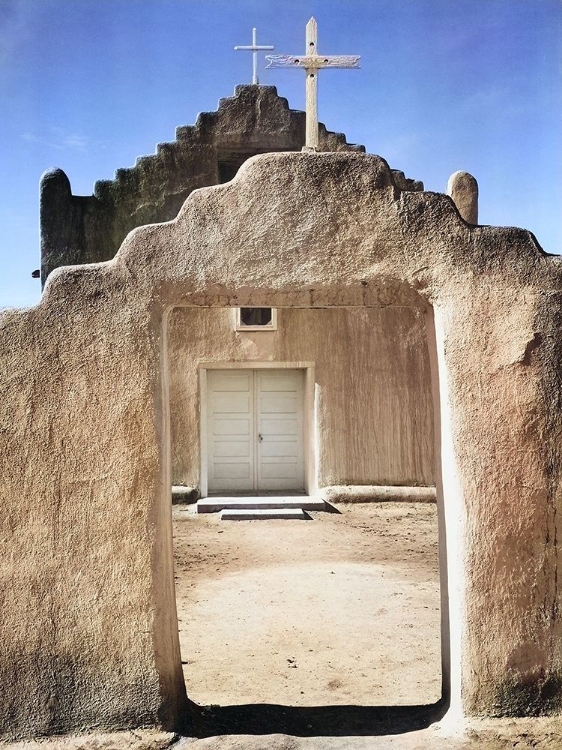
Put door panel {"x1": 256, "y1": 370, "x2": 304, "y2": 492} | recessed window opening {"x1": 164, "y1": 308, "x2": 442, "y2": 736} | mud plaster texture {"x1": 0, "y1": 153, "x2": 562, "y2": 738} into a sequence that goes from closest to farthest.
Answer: mud plaster texture {"x1": 0, "y1": 153, "x2": 562, "y2": 738}, recessed window opening {"x1": 164, "y1": 308, "x2": 442, "y2": 736}, door panel {"x1": 256, "y1": 370, "x2": 304, "y2": 492}

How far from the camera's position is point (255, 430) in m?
12.9

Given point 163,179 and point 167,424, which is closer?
point 167,424

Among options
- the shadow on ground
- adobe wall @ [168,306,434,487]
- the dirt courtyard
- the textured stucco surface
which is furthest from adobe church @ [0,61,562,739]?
the textured stucco surface

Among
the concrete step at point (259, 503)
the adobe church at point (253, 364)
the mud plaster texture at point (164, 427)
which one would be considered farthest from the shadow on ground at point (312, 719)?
the adobe church at point (253, 364)

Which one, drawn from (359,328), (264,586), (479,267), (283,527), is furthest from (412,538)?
(479,267)

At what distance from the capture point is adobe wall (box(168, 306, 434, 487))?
11992 millimetres

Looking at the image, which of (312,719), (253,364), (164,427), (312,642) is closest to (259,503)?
(253,364)

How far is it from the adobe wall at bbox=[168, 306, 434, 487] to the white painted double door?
810mm

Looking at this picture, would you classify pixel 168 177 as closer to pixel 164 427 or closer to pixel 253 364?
pixel 253 364

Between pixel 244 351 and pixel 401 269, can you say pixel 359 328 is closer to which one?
pixel 244 351

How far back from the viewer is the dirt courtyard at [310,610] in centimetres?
516

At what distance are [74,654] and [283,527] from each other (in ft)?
22.3

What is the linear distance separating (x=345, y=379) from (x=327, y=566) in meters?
4.27

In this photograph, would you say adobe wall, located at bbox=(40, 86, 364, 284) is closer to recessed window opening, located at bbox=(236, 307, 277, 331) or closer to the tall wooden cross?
recessed window opening, located at bbox=(236, 307, 277, 331)
